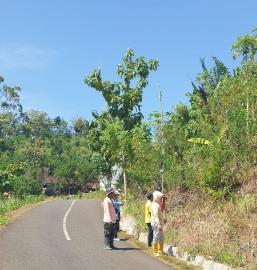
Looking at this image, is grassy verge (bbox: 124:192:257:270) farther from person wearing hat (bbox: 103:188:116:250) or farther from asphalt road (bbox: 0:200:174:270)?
person wearing hat (bbox: 103:188:116:250)

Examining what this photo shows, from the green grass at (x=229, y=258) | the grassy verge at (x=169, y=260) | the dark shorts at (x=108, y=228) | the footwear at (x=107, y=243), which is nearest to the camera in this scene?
the green grass at (x=229, y=258)

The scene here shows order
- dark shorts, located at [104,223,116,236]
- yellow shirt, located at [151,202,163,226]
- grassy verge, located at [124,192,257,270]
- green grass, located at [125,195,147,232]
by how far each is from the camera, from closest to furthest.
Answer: grassy verge, located at [124,192,257,270]
yellow shirt, located at [151,202,163,226]
dark shorts, located at [104,223,116,236]
green grass, located at [125,195,147,232]

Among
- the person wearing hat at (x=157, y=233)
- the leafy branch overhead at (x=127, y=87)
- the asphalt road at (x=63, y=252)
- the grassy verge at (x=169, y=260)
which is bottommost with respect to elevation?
the grassy verge at (x=169, y=260)

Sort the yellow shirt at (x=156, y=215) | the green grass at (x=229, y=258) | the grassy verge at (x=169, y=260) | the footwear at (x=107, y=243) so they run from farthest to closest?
1. the footwear at (x=107, y=243)
2. the yellow shirt at (x=156, y=215)
3. the grassy verge at (x=169, y=260)
4. the green grass at (x=229, y=258)

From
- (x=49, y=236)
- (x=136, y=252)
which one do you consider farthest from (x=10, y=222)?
(x=136, y=252)

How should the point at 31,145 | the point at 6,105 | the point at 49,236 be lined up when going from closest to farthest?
the point at 49,236
the point at 31,145
the point at 6,105

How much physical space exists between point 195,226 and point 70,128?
93.2 metres

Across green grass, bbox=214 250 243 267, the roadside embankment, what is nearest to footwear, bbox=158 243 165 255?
the roadside embankment

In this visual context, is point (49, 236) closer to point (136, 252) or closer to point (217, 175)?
point (136, 252)

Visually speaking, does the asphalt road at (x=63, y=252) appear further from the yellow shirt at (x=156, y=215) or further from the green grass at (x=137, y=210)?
the green grass at (x=137, y=210)

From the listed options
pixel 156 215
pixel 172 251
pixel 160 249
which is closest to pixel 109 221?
pixel 156 215

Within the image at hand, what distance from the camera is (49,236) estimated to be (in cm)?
1841

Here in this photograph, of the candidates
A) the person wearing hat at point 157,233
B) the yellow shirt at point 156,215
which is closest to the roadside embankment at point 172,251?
the person wearing hat at point 157,233

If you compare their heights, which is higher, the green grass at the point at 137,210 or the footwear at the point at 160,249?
the green grass at the point at 137,210
